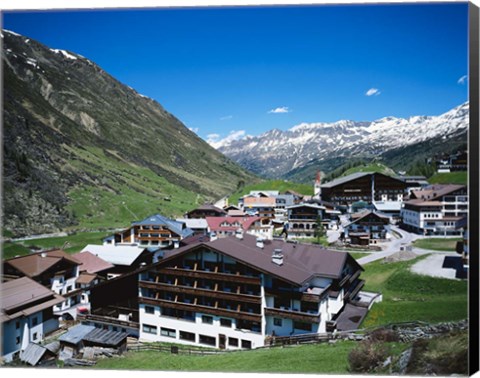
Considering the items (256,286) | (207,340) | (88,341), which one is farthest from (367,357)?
(88,341)

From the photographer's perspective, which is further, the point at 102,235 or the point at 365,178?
the point at 365,178

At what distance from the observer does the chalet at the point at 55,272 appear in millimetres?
23141

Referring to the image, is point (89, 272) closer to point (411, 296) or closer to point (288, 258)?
point (288, 258)

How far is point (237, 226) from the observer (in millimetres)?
46562

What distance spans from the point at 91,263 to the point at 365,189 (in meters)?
39.7

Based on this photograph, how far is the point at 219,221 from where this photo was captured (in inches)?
1924

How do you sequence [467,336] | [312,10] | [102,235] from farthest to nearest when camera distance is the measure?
[102,235] < [312,10] < [467,336]

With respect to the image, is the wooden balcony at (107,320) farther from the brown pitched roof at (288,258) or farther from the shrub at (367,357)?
the shrub at (367,357)

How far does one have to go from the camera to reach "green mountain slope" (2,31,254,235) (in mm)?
53763

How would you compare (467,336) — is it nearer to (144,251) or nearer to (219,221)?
(144,251)

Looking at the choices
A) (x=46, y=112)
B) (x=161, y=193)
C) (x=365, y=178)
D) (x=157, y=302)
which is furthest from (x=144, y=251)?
(x=46, y=112)

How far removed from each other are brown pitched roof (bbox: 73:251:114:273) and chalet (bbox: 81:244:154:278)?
669 mm

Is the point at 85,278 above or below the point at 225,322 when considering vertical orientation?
above

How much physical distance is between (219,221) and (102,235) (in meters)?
15.2
